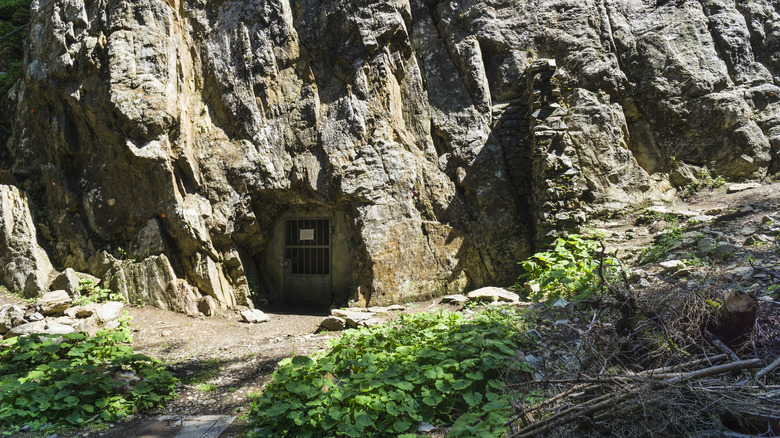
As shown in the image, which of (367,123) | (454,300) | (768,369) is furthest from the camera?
(367,123)

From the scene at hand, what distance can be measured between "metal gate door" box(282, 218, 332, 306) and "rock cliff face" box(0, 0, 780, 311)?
15.0 inches

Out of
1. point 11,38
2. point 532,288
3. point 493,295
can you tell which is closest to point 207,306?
point 493,295

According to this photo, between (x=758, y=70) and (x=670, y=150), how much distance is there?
2434 mm

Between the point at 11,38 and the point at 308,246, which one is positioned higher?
the point at 11,38

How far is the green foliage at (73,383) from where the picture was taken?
3553 mm

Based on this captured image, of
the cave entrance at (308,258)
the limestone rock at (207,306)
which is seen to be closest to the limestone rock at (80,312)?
the limestone rock at (207,306)

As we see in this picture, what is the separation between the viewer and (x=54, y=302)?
6781 mm

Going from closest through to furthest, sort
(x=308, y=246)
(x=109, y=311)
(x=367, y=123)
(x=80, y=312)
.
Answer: (x=80, y=312) < (x=109, y=311) < (x=367, y=123) < (x=308, y=246)

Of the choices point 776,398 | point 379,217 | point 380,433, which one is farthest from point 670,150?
point 380,433

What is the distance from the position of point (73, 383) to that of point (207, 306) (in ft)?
12.3

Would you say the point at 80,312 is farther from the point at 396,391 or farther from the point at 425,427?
the point at 425,427

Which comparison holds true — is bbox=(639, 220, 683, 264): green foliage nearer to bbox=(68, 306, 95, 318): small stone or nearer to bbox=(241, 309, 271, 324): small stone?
bbox=(241, 309, 271, 324): small stone

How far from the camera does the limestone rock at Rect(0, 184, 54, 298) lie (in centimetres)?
748

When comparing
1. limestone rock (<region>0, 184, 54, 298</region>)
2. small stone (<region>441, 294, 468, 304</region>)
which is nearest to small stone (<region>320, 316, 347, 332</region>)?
small stone (<region>441, 294, 468, 304</region>)
